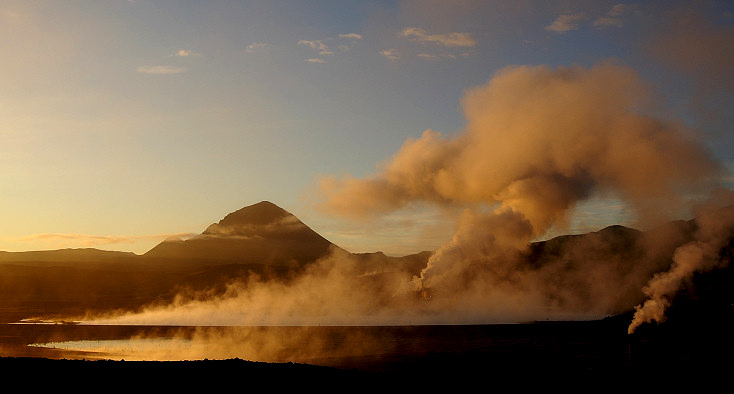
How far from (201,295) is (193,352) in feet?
333

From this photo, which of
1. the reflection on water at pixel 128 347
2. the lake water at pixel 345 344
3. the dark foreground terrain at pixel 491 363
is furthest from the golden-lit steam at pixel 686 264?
the reflection on water at pixel 128 347

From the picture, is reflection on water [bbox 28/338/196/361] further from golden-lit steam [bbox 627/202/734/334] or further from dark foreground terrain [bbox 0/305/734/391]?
golden-lit steam [bbox 627/202/734/334]

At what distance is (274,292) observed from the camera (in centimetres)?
17462

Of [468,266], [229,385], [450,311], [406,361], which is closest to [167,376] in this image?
[229,385]

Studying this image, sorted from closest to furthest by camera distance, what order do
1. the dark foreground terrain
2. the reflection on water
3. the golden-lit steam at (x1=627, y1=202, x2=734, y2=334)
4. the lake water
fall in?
the dark foreground terrain → the lake water → the reflection on water → the golden-lit steam at (x1=627, y1=202, x2=734, y2=334)

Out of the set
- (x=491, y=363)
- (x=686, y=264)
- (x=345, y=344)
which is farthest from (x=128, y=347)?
(x=686, y=264)

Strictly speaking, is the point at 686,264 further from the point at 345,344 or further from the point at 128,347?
the point at 128,347

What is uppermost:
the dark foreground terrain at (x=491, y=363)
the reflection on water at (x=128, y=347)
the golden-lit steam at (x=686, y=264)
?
the golden-lit steam at (x=686, y=264)

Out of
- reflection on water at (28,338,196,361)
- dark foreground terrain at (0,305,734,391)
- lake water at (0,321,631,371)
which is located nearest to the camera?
dark foreground terrain at (0,305,734,391)

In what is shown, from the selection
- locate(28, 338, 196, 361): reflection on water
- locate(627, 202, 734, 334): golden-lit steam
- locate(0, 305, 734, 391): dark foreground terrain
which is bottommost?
locate(28, 338, 196, 361): reflection on water

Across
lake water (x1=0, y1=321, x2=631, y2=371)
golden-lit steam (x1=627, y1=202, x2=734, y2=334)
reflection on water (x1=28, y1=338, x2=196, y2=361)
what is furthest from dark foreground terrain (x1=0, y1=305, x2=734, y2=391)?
reflection on water (x1=28, y1=338, x2=196, y2=361)

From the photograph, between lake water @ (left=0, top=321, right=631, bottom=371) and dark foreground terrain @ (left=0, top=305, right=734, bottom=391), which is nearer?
dark foreground terrain @ (left=0, top=305, right=734, bottom=391)

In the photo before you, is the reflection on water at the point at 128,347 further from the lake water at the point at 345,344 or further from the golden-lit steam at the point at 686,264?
the golden-lit steam at the point at 686,264

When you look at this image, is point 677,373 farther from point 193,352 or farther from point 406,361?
point 193,352
